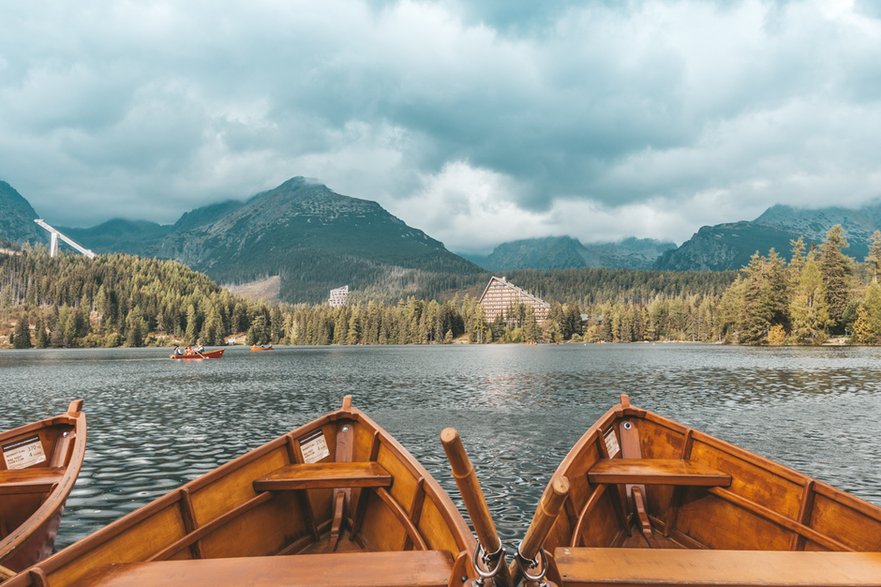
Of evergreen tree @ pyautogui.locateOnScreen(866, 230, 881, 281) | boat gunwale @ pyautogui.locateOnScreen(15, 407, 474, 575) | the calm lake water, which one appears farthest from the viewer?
evergreen tree @ pyautogui.locateOnScreen(866, 230, 881, 281)

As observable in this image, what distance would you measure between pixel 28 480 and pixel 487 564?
34.4 ft

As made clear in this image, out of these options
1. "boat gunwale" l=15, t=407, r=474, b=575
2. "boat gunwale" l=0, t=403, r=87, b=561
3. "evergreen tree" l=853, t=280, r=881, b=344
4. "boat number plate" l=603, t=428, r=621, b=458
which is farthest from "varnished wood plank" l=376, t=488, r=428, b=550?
"evergreen tree" l=853, t=280, r=881, b=344

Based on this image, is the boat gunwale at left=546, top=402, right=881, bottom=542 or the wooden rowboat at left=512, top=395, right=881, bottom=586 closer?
the wooden rowboat at left=512, top=395, right=881, bottom=586

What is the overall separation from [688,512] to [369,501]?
6112 millimetres

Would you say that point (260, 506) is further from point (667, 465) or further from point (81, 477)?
point (81, 477)

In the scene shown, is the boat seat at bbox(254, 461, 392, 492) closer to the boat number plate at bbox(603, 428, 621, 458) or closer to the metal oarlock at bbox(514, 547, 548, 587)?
the boat number plate at bbox(603, 428, 621, 458)

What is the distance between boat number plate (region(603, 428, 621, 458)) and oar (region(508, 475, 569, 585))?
6870mm

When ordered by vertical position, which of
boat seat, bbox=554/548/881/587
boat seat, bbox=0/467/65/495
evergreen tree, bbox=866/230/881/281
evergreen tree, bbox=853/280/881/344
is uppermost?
evergreen tree, bbox=866/230/881/281

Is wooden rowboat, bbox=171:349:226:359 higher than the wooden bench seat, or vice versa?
the wooden bench seat

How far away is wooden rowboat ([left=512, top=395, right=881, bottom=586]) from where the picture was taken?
589 cm

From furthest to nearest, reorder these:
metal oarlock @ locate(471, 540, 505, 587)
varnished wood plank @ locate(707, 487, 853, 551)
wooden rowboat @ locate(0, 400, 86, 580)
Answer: wooden rowboat @ locate(0, 400, 86, 580), varnished wood plank @ locate(707, 487, 853, 551), metal oarlock @ locate(471, 540, 505, 587)

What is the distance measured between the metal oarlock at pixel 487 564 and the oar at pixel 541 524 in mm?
192

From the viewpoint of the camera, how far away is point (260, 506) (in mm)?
9586

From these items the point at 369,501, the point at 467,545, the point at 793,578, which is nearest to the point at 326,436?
the point at 369,501
